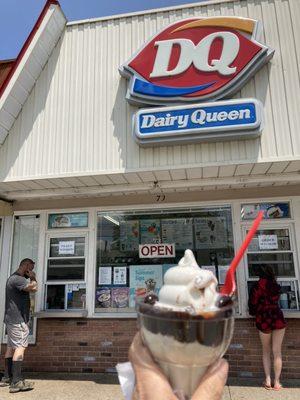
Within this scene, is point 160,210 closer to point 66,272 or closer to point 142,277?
point 142,277

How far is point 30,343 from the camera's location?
693 cm

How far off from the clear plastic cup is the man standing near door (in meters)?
4.78

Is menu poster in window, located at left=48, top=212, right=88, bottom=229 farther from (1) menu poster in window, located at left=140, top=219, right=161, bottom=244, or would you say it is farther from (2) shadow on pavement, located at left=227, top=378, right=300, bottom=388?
(2) shadow on pavement, located at left=227, top=378, right=300, bottom=388

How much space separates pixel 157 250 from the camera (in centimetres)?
691

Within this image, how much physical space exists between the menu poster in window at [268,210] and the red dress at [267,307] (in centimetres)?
126

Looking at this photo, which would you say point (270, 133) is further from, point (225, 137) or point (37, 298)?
point (37, 298)

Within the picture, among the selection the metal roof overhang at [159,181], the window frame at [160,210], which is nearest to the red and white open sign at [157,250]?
the window frame at [160,210]

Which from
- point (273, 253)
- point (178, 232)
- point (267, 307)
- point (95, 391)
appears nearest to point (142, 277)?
point (178, 232)

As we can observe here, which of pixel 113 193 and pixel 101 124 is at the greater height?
pixel 101 124

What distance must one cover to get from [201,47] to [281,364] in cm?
499

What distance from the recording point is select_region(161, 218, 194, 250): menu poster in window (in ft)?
22.6

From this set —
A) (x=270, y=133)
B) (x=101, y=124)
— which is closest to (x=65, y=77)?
(x=101, y=124)

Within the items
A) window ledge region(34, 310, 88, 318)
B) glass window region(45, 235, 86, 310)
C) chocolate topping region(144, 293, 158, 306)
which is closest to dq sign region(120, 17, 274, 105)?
glass window region(45, 235, 86, 310)

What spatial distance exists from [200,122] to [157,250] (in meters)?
2.52
